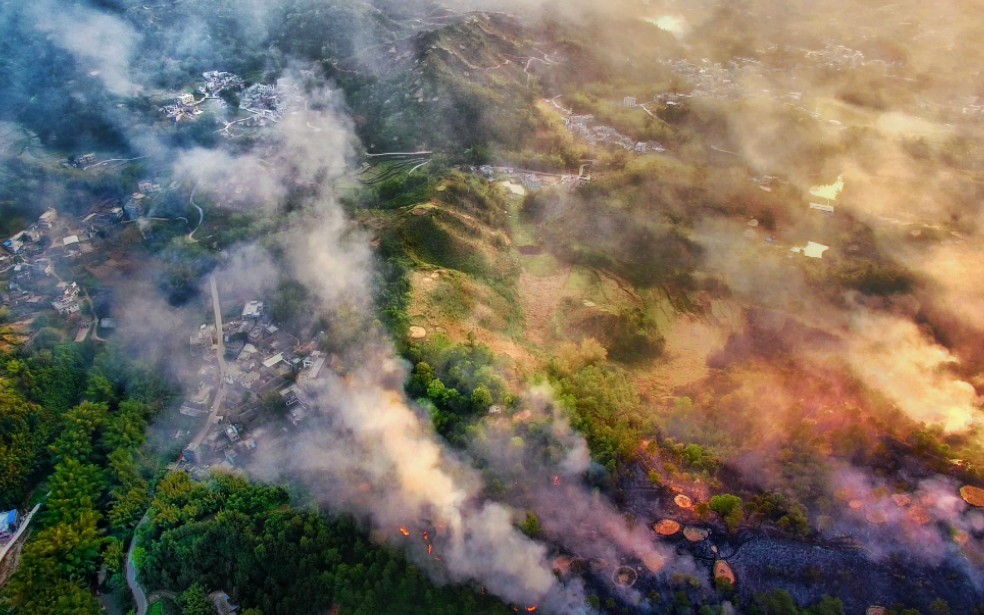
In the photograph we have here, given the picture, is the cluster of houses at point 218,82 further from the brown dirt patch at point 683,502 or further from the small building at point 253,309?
the brown dirt patch at point 683,502

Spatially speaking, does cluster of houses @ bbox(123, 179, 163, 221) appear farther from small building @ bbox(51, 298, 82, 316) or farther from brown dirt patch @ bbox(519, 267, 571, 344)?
brown dirt patch @ bbox(519, 267, 571, 344)

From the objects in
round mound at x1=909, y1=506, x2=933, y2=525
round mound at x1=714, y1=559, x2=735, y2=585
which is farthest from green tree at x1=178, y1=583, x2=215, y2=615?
round mound at x1=909, y1=506, x2=933, y2=525

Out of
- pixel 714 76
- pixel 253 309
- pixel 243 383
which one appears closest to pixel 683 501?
pixel 243 383

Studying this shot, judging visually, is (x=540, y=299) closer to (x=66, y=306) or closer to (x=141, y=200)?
(x=66, y=306)

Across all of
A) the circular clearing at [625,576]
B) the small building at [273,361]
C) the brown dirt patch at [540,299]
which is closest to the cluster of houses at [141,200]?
the small building at [273,361]

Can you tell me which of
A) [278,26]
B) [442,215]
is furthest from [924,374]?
[278,26]

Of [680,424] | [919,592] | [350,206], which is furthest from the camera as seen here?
[350,206]

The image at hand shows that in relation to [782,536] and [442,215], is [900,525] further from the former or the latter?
[442,215]
